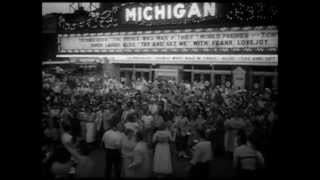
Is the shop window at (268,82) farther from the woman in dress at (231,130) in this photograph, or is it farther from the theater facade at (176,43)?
the woman in dress at (231,130)

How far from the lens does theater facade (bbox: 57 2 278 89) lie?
1261 centimetres

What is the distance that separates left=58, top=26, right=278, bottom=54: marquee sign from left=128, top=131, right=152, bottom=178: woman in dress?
24.3 ft

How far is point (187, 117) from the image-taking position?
8.67m

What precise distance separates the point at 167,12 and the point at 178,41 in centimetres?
118

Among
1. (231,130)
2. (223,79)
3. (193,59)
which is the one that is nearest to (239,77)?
(223,79)

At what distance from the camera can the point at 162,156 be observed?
21.6 ft

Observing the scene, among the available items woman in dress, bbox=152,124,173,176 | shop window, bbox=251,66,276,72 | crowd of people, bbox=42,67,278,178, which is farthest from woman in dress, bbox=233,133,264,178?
shop window, bbox=251,66,276,72

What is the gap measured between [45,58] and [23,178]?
12334 mm

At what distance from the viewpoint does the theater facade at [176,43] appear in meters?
12.6

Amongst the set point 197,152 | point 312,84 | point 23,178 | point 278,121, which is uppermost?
point 312,84

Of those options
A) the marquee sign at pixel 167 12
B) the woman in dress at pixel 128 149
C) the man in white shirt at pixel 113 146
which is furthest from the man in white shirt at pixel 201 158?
the marquee sign at pixel 167 12

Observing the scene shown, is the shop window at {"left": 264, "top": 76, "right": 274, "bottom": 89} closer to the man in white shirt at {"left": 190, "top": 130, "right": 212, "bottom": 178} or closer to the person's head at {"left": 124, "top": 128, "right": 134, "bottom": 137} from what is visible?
the man in white shirt at {"left": 190, "top": 130, "right": 212, "bottom": 178}

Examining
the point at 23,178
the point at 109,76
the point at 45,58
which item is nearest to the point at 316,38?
the point at 23,178

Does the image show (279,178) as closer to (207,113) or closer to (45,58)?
(207,113)
